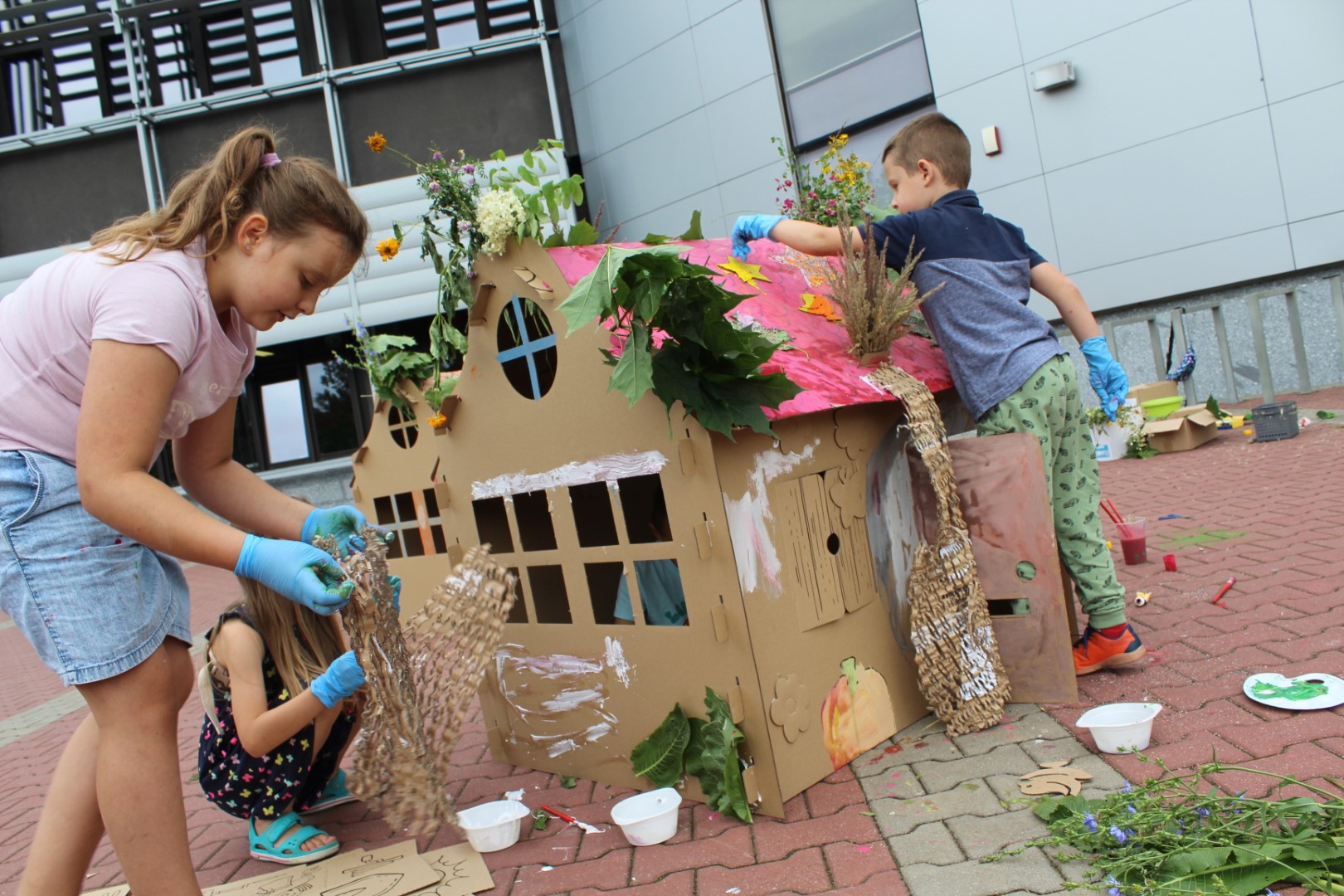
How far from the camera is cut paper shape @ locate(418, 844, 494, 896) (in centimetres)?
216

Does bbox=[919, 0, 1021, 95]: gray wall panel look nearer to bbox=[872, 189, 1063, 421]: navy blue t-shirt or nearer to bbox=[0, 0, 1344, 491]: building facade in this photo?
bbox=[0, 0, 1344, 491]: building facade

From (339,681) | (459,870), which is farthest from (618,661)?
(339,681)

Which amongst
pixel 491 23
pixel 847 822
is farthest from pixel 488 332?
pixel 491 23

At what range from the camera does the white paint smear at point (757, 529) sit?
7.41 ft

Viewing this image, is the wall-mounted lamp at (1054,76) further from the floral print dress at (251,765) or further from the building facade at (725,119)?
the floral print dress at (251,765)

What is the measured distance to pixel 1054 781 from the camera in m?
2.13

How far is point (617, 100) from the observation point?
11.8m

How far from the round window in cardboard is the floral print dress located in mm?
1054

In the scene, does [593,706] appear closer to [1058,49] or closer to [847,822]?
[847,822]

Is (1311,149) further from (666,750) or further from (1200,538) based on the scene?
(666,750)

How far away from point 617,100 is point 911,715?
34.8ft

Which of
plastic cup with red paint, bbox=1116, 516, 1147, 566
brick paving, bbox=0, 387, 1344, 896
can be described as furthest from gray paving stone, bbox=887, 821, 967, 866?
plastic cup with red paint, bbox=1116, 516, 1147, 566

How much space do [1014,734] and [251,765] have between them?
214cm

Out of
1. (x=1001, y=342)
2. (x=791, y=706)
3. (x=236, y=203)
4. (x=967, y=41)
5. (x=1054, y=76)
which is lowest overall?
(x=791, y=706)
